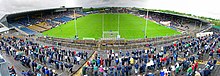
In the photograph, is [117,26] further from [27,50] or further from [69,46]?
[27,50]

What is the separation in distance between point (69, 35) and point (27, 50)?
2844 centimetres

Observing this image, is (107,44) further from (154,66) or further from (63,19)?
(63,19)

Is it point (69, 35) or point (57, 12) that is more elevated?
point (57, 12)

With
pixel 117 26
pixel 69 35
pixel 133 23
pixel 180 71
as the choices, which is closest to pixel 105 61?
pixel 180 71

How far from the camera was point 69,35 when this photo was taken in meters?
52.5

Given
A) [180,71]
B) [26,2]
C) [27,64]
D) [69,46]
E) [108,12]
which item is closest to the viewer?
[180,71]

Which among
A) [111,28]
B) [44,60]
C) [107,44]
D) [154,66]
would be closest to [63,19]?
[111,28]

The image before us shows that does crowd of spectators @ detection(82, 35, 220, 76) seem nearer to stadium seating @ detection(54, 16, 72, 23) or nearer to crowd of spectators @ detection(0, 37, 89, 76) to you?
crowd of spectators @ detection(0, 37, 89, 76)

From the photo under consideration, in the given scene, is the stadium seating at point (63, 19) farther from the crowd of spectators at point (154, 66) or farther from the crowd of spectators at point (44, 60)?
the crowd of spectators at point (154, 66)

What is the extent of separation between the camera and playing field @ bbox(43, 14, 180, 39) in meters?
52.1

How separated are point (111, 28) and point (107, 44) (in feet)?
89.5

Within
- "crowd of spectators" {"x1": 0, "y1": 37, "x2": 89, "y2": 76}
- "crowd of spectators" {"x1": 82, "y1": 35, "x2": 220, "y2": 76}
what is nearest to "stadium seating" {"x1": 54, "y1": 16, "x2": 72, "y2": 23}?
"crowd of spectators" {"x1": 0, "y1": 37, "x2": 89, "y2": 76}

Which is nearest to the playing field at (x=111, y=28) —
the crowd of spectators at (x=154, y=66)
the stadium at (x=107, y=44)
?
the stadium at (x=107, y=44)

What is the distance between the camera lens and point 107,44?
3147 cm
